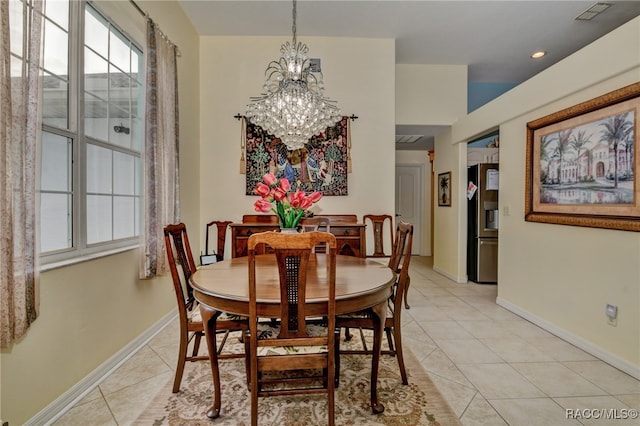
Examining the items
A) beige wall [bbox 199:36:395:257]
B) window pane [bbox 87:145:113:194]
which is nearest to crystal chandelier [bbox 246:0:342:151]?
window pane [bbox 87:145:113:194]

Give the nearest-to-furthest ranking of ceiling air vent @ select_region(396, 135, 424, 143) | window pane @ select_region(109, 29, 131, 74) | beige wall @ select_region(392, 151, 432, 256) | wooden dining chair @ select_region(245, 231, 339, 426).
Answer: wooden dining chair @ select_region(245, 231, 339, 426), window pane @ select_region(109, 29, 131, 74), ceiling air vent @ select_region(396, 135, 424, 143), beige wall @ select_region(392, 151, 432, 256)

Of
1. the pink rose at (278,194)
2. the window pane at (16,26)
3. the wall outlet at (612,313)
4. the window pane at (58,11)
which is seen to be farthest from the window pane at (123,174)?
the wall outlet at (612,313)

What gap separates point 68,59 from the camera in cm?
186

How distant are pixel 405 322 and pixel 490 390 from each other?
116 cm

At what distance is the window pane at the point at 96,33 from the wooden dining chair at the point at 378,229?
10.1ft

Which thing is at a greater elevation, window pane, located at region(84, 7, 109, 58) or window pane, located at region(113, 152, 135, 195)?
window pane, located at region(84, 7, 109, 58)

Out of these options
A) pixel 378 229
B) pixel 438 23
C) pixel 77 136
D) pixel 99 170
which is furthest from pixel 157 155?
pixel 438 23

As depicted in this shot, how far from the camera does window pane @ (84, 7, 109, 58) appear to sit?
2041mm

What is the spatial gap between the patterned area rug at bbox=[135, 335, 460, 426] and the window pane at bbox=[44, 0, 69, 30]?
2.31 meters

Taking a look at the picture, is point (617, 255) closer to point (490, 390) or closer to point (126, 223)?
point (490, 390)

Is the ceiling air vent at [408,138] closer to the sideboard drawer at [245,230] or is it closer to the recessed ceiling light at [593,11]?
the recessed ceiling light at [593,11]

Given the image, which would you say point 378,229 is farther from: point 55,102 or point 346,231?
point 55,102

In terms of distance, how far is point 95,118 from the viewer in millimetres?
2137

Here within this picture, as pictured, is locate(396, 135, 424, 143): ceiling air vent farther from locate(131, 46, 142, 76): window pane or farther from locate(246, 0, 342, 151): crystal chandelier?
locate(131, 46, 142, 76): window pane
